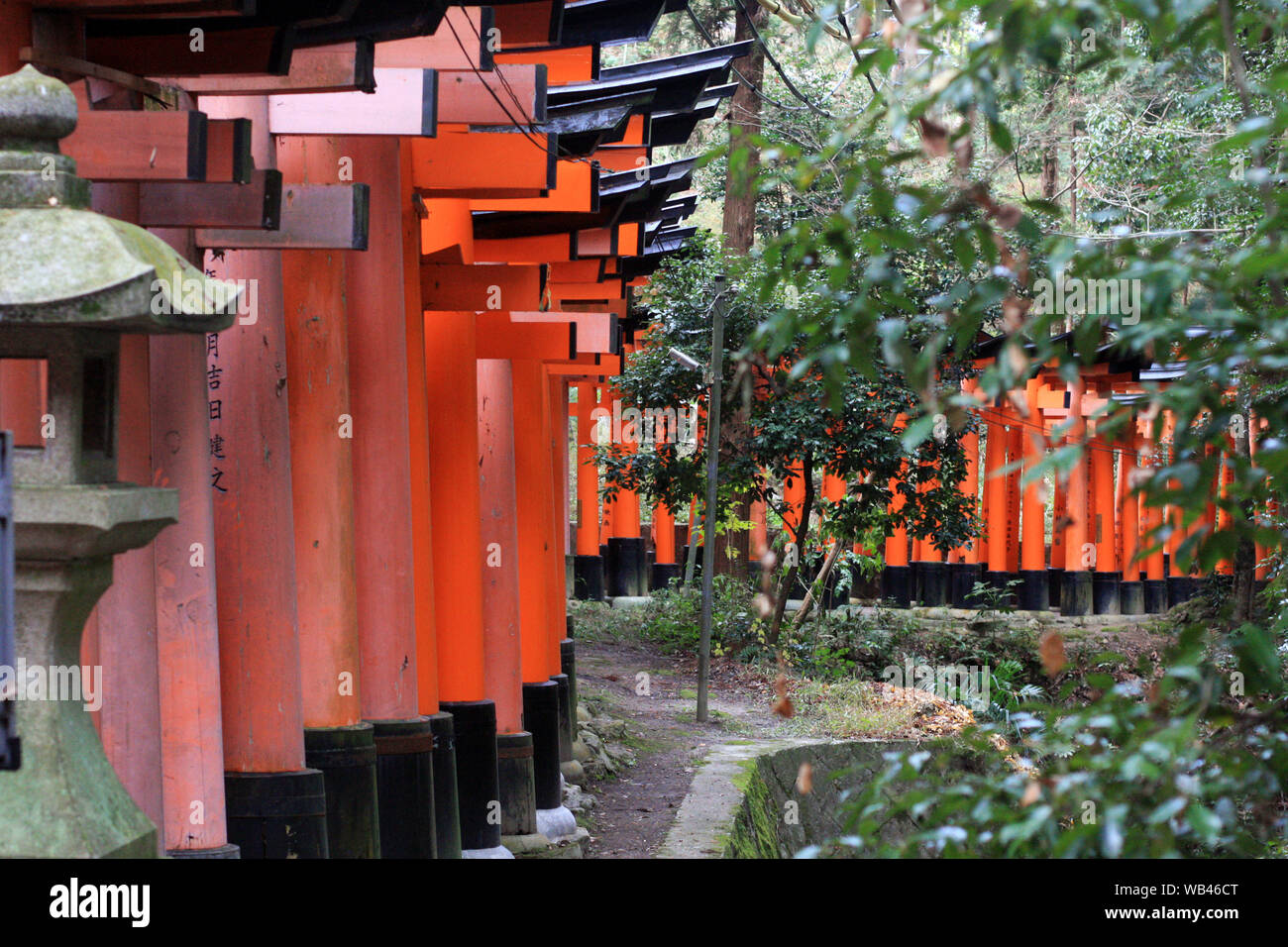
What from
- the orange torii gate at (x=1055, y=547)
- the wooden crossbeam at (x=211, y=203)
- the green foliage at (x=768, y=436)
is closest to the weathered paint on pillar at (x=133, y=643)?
the wooden crossbeam at (x=211, y=203)

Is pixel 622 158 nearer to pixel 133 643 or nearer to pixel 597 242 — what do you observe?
pixel 597 242

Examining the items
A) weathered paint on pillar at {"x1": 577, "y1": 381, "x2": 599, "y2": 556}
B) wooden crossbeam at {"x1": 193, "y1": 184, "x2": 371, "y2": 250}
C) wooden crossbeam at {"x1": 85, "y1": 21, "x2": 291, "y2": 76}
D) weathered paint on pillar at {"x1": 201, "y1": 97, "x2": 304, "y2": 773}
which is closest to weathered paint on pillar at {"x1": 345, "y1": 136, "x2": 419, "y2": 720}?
weathered paint on pillar at {"x1": 201, "y1": 97, "x2": 304, "y2": 773}

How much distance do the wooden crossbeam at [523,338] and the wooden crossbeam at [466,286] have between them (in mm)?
470

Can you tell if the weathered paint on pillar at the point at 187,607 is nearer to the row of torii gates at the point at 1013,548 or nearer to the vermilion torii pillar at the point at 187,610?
the vermilion torii pillar at the point at 187,610

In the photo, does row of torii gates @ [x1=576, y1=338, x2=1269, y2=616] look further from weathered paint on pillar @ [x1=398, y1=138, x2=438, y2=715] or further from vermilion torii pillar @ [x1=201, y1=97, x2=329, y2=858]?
vermilion torii pillar @ [x1=201, y1=97, x2=329, y2=858]

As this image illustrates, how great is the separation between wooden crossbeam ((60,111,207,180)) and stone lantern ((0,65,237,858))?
818 millimetres

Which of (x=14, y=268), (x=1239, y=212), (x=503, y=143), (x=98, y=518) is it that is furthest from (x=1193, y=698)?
(x=1239, y=212)

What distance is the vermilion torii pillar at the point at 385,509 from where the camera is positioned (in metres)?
6.33

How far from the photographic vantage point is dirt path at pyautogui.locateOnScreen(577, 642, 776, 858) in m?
9.07

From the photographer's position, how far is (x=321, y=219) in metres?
4.84

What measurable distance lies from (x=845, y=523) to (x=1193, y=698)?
1244 cm

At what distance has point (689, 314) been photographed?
14.3 meters

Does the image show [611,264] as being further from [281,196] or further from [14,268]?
[14,268]
